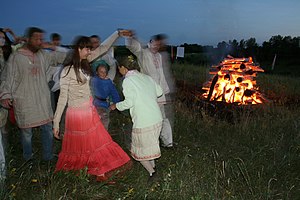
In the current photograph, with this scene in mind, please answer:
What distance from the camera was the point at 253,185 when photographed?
4.83m

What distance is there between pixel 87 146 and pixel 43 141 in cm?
96

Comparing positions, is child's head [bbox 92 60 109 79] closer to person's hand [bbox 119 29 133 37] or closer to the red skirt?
person's hand [bbox 119 29 133 37]

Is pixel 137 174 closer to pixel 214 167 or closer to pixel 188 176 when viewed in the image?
pixel 188 176

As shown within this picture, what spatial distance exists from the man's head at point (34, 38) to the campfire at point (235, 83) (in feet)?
17.4

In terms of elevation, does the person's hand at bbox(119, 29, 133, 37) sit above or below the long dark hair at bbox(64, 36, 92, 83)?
above

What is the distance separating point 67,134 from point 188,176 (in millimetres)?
1644

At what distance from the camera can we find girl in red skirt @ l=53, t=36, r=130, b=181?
470cm

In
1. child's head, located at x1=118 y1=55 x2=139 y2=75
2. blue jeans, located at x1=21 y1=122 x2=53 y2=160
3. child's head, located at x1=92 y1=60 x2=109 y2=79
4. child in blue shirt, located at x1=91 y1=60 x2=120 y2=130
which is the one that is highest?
child's head, located at x1=118 y1=55 x2=139 y2=75

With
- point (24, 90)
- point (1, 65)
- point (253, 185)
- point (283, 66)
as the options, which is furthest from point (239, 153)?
point (283, 66)

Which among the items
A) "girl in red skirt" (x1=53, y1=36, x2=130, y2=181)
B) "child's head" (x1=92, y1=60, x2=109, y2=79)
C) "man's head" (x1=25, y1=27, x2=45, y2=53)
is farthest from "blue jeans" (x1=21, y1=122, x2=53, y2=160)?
"child's head" (x1=92, y1=60, x2=109, y2=79)

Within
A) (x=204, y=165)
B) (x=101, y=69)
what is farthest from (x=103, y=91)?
(x=204, y=165)

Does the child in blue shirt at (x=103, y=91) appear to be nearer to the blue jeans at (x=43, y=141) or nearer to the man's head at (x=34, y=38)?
the blue jeans at (x=43, y=141)

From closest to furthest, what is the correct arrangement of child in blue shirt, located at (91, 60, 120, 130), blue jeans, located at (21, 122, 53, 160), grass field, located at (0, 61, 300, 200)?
grass field, located at (0, 61, 300, 200) → blue jeans, located at (21, 122, 53, 160) → child in blue shirt, located at (91, 60, 120, 130)

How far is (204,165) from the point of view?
5.35m
